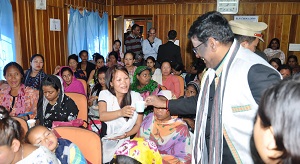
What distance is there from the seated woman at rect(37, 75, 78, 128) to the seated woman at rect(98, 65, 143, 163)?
20.7 inches

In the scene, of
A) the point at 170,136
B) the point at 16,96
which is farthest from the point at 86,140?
the point at 16,96

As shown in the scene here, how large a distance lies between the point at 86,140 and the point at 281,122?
160cm

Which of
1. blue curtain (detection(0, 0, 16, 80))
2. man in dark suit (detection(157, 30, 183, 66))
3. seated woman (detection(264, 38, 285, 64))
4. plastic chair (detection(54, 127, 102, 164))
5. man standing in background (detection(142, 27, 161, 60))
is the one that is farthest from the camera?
man standing in background (detection(142, 27, 161, 60))

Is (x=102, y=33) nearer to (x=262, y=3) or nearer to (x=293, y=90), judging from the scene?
(x=262, y=3)

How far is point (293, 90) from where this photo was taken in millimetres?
613

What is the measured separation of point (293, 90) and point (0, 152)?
133 centimetres

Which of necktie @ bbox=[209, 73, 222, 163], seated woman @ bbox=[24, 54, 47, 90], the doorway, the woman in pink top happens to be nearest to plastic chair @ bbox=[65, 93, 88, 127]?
seated woman @ bbox=[24, 54, 47, 90]

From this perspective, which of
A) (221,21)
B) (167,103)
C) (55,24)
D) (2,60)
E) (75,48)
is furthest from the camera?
(75,48)

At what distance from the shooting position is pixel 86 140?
193cm

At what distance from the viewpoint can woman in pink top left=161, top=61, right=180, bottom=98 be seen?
4273 millimetres

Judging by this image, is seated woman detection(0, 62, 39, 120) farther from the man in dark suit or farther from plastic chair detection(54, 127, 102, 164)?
the man in dark suit

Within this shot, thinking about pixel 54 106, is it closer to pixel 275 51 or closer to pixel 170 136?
pixel 170 136

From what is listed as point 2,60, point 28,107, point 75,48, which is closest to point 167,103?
point 28,107

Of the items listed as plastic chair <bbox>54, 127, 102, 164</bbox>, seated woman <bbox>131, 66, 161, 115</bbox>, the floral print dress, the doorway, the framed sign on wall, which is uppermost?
the framed sign on wall
